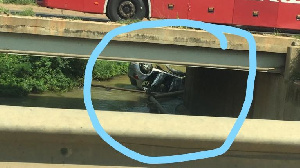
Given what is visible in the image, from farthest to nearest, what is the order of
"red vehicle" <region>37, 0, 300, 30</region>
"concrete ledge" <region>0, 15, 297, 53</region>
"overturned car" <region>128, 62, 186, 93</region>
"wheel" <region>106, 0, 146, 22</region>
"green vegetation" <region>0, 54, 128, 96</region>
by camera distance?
"overturned car" <region>128, 62, 186, 93</region> < "green vegetation" <region>0, 54, 128, 96</region> < "wheel" <region>106, 0, 146, 22</region> < "red vehicle" <region>37, 0, 300, 30</region> < "concrete ledge" <region>0, 15, 297, 53</region>

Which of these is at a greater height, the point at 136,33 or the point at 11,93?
the point at 136,33

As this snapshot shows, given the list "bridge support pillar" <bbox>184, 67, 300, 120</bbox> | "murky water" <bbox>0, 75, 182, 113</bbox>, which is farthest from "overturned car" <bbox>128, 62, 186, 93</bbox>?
"bridge support pillar" <bbox>184, 67, 300, 120</bbox>

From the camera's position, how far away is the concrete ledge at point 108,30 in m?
12.8

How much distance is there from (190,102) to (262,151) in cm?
1898

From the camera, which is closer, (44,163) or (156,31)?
(44,163)

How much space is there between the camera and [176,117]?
10.4ft

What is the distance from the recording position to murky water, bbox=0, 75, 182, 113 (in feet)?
76.5

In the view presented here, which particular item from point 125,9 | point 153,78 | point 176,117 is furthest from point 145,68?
point 176,117

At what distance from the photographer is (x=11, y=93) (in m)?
25.0

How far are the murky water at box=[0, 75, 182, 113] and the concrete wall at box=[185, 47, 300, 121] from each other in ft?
7.72

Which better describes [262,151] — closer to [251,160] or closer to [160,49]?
[251,160]

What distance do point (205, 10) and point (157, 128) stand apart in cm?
1252

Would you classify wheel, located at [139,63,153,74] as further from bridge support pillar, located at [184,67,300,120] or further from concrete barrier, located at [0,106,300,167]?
concrete barrier, located at [0,106,300,167]

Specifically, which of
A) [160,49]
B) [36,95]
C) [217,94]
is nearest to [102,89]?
[36,95]
